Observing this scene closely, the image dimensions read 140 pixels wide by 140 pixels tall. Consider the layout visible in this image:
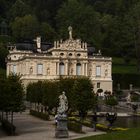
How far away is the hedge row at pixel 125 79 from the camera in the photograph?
113 m

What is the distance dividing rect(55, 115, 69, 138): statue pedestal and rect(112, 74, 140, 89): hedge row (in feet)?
240

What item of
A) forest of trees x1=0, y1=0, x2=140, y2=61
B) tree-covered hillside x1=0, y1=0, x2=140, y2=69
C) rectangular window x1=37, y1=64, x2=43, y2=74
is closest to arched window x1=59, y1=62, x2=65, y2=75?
rectangular window x1=37, y1=64, x2=43, y2=74

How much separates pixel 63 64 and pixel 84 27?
3087cm

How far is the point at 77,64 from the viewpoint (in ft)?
347

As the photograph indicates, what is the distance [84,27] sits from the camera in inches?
5251

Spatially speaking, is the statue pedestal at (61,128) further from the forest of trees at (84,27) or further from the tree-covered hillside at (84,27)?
the forest of trees at (84,27)

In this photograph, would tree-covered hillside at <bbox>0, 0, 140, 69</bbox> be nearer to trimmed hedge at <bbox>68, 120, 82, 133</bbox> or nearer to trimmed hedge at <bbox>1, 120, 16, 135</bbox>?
trimmed hedge at <bbox>68, 120, 82, 133</bbox>

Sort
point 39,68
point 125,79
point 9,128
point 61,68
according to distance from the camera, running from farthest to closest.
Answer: point 125,79
point 61,68
point 39,68
point 9,128

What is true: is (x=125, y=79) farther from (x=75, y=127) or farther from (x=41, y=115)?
(x=75, y=127)

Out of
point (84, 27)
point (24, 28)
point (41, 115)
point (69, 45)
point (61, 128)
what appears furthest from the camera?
point (24, 28)

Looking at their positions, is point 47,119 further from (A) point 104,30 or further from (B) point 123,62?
(A) point 104,30

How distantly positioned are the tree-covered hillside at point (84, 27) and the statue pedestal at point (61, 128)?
81.5m

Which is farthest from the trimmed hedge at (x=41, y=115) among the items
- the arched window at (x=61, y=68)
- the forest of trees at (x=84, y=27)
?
the forest of trees at (x=84, y=27)

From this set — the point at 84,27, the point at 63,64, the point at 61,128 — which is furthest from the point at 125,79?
the point at 61,128
